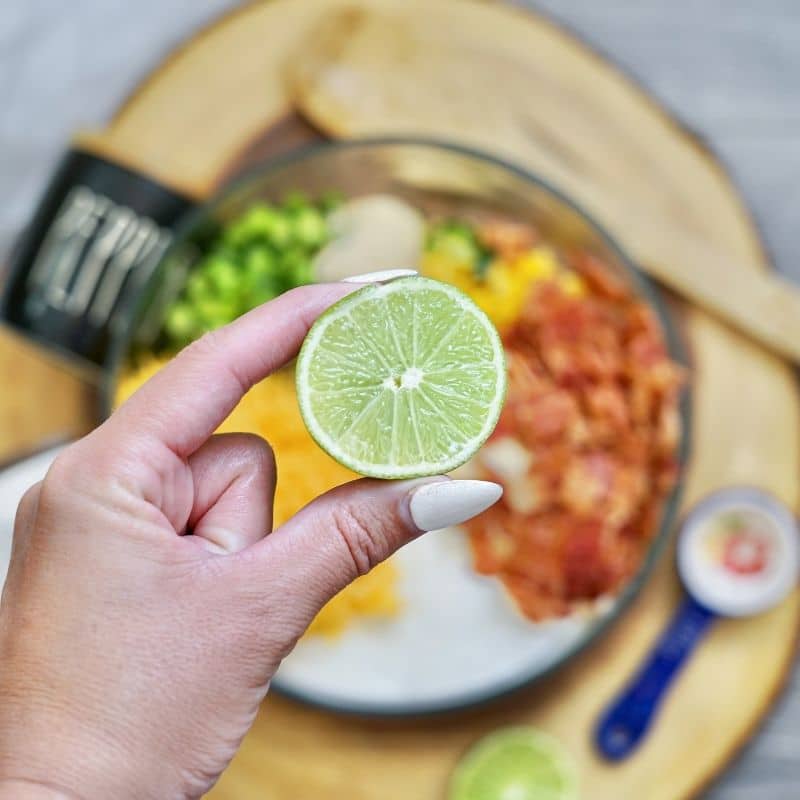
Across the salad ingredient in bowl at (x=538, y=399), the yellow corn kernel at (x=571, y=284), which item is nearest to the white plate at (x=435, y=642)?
the salad ingredient in bowl at (x=538, y=399)

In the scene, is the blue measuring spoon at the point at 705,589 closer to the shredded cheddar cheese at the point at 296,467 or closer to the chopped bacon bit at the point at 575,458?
the chopped bacon bit at the point at 575,458

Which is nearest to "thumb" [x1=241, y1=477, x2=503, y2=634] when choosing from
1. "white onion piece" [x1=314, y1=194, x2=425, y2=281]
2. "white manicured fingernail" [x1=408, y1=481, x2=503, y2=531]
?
"white manicured fingernail" [x1=408, y1=481, x2=503, y2=531]

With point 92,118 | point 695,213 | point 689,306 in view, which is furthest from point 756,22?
point 92,118

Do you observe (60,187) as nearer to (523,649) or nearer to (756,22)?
(523,649)

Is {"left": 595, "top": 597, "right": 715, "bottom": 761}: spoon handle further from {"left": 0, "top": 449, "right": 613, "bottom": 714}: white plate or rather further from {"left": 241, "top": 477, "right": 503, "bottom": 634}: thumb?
{"left": 241, "top": 477, "right": 503, "bottom": 634}: thumb

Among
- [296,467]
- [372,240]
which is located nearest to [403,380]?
[296,467]
